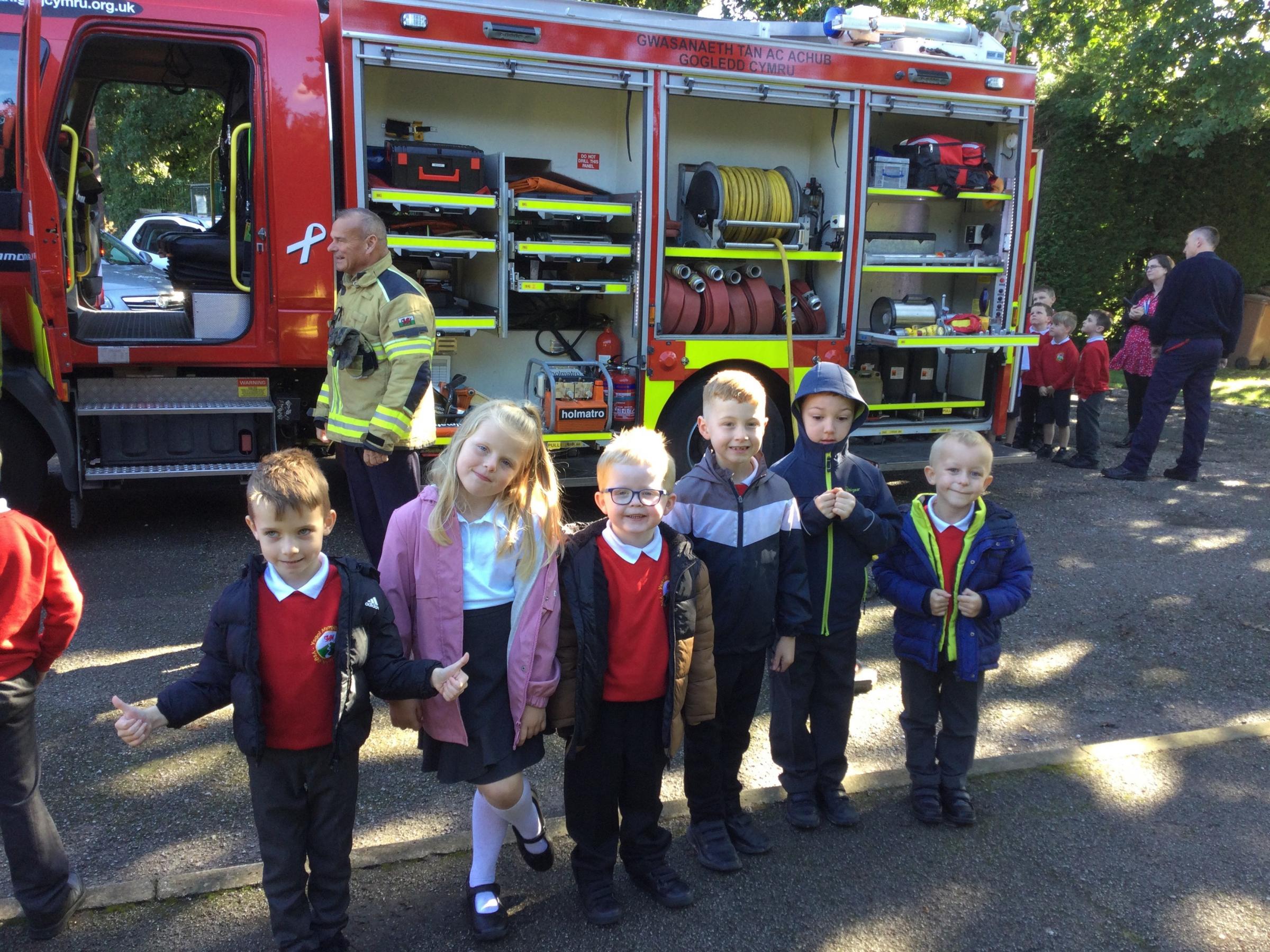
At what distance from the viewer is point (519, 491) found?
2.64 meters

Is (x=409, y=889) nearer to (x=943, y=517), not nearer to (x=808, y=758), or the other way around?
(x=808, y=758)

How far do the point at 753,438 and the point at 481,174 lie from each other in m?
3.82

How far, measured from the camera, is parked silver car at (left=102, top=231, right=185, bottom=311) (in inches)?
353

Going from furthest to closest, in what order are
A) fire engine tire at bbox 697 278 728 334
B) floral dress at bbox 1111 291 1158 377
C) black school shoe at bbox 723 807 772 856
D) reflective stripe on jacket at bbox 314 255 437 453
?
floral dress at bbox 1111 291 1158 377
fire engine tire at bbox 697 278 728 334
reflective stripe on jacket at bbox 314 255 437 453
black school shoe at bbox 723 807 772 856

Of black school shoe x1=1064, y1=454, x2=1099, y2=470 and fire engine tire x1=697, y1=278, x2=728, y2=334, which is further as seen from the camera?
black school shoe x1=1064, y1=454, x2=1099, y2=470

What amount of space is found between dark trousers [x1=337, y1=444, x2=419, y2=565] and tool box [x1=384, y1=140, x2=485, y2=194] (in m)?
2.10

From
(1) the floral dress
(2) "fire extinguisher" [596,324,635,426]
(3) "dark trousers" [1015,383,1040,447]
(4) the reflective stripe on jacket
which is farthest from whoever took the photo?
→ (3) "dark trousers" [1015,383,1040,447]

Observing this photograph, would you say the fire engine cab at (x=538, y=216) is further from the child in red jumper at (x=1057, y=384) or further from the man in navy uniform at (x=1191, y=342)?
the man in navy uniform at (x=1191, y=342)

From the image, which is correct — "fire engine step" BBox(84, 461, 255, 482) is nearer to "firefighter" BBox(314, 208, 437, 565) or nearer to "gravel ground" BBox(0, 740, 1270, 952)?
"firefighter" BBox(314, 208, 437, 565)

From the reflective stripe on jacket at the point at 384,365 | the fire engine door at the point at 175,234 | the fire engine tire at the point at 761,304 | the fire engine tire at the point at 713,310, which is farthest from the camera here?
the fire engine tire at the point at 761,304

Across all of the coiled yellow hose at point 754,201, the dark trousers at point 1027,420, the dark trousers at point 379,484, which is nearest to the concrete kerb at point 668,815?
the dark trousers at point 379,484

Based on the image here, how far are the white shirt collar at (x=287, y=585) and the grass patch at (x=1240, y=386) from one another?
13.2 metres

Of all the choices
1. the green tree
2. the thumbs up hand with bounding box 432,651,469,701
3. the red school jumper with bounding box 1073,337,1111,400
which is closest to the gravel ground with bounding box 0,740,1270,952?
the thumbs up hand with bounding box 432,651,469,701

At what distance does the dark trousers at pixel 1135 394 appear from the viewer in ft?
31.3
